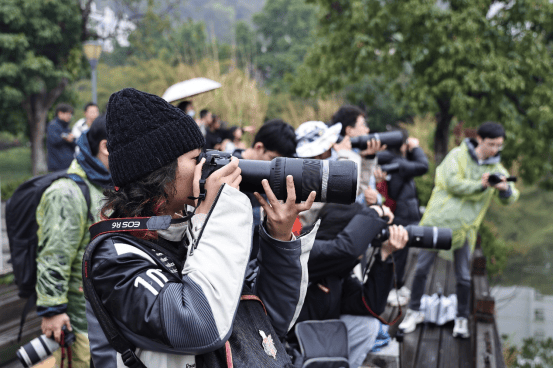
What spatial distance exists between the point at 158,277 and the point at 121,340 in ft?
0.56

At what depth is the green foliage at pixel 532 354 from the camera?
829cm

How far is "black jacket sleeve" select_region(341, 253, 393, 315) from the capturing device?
2.42 metres

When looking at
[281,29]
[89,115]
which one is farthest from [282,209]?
[281,29]

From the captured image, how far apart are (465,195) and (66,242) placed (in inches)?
128

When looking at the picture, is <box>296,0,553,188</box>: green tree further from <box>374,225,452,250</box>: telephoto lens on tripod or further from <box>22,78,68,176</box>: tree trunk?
<box>22,78,68,176</box>: tree trunk

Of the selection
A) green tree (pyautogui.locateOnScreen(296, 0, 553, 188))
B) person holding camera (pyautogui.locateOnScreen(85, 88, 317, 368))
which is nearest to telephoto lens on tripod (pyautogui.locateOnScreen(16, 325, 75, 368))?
person holding camera (pyautogui.locateOnScreen(85, 88, 317, 368))

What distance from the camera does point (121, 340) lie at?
1.17 metres

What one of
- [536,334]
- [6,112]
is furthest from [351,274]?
[6,112]

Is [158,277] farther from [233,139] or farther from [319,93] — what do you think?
[319,93]

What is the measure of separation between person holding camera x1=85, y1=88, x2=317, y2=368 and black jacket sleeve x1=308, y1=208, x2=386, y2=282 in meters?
0.85

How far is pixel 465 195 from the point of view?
4.34 metres

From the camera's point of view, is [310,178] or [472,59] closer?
[310,178]

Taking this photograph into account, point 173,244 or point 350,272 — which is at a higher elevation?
point 173,244

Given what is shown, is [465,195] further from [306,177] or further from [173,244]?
[173,244]
